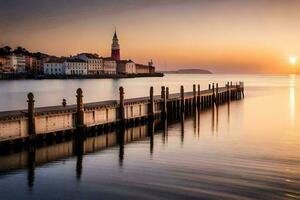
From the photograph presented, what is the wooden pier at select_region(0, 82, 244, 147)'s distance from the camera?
23.3 metres

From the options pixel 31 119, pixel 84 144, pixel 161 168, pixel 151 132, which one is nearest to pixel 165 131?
pixel 151 132

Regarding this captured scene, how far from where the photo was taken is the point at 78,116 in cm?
2753

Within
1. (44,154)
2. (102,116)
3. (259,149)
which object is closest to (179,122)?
(102,116)

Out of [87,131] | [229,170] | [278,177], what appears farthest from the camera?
[87,131]

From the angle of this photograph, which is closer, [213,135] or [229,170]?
[229,170]

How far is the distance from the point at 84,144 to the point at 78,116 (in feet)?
6.15

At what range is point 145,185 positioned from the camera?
17219 mm

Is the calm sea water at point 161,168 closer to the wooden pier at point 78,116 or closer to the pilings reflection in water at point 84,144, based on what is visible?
the pilings reflection in water at point 84,144

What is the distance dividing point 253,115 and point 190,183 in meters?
33.3

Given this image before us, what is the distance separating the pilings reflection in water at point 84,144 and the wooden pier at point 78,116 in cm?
44

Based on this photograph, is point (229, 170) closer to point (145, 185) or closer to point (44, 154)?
point (145, 185)

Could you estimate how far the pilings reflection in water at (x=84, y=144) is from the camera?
70.2ft

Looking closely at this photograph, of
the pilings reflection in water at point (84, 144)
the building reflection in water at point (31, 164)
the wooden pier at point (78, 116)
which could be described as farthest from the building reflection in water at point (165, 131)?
the building reflection in water at point (31, 164)

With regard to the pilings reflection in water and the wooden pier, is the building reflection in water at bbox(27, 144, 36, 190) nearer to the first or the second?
the pilings reflection in water
